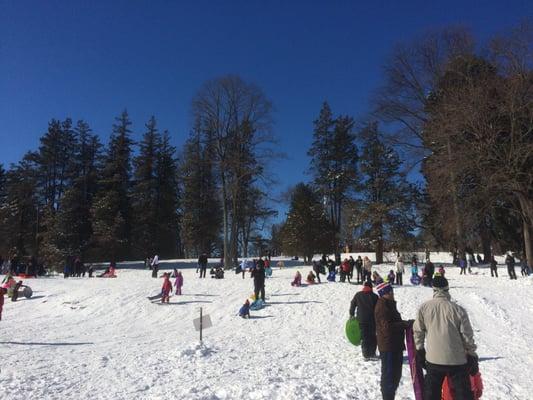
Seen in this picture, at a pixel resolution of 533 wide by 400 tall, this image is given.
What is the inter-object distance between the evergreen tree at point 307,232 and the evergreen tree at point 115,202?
1539 cm

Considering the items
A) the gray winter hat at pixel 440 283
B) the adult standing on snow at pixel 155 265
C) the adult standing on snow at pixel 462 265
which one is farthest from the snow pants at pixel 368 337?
the adult standing on snow at pixel 155 265

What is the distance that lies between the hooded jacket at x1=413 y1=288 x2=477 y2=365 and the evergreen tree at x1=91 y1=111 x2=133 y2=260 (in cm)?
3421

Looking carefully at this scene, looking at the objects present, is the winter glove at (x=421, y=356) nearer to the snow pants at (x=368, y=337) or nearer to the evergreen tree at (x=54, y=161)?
the snow pants at (x=368, y=337)

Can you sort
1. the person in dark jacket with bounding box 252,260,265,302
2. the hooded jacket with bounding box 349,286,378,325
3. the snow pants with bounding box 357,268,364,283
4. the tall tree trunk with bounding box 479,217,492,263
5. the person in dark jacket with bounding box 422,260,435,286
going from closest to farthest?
the hooded jacket with bounding box 349,286,378,325, the person in dark jacket with bounding box 252,260,265,302, the person in dark jacket with bounding box 422,260,435,286, the snow pants with bounding box 357,268,364,283, the tall tree trunk with bounding box 479,217,492,263

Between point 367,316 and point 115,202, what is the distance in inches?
1402

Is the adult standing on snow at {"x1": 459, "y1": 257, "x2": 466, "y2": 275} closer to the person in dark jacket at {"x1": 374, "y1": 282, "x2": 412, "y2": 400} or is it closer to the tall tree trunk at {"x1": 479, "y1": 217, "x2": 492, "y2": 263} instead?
the tall tree trunk at {"x1": 479, "y1": 217, "x2": 492, "y2": 263}

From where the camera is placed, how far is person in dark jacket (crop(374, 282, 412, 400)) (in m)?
6.06

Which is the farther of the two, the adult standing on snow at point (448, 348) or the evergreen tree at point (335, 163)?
the evergreen tree at point (335, 163)

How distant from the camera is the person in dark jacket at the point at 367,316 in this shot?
851 cm

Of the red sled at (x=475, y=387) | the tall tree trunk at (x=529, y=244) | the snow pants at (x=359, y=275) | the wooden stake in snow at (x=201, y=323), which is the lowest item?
the wooden stake in snow at (x=201, y=323)

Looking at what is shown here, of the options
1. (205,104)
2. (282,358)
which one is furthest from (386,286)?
(205,104)

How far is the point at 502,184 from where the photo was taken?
23156 mm

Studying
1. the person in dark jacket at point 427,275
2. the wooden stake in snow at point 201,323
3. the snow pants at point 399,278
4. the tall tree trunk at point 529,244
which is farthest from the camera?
the tall tree trunk at point 529,244

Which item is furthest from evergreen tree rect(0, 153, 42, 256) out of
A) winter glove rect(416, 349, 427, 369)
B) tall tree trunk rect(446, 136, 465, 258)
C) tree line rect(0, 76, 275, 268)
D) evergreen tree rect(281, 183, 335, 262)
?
winter glove rect(416, 349, 427, 369)
